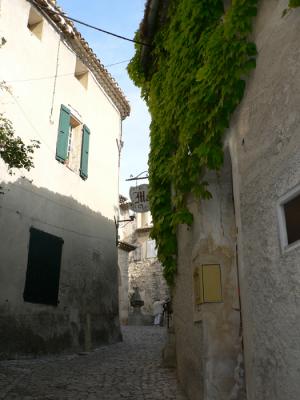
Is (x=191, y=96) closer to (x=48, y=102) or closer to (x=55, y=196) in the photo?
(x=55, y=196)

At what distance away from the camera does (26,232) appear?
918 centimetres

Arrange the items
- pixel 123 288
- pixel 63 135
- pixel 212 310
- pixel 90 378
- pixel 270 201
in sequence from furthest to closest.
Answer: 1. pixel 123 288
2. pixel 63 135
3. pixel 90 378
4. pixel 212 310
5. pixel 270 201

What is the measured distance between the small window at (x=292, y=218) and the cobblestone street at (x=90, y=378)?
327cm

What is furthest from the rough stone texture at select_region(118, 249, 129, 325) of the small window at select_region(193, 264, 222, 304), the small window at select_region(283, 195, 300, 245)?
the small window at select_region(283, 195, 300, 245)

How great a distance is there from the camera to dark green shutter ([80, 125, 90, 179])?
1167 cm

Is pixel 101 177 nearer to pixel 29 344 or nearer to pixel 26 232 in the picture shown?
pixel 26 232

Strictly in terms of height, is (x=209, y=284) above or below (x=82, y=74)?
below

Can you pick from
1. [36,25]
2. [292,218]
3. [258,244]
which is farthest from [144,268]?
[292,218]

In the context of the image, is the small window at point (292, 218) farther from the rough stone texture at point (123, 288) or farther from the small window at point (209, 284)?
the rough stone texture at point (123, 288)

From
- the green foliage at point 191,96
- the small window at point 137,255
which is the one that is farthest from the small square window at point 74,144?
the small window at point 137,255

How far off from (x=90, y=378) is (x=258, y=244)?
4.40m

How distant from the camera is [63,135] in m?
10.9

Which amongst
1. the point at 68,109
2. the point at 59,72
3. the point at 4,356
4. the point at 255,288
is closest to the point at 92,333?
the point at 4,356

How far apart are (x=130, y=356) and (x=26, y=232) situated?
3.49m
